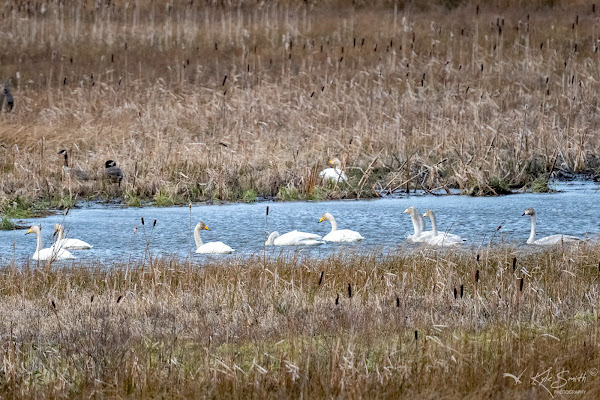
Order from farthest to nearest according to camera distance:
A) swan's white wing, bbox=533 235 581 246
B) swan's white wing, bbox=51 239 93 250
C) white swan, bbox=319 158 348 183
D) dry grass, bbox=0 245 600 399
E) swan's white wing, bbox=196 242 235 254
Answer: white swan, bbox=319 158 348 183 < swan's white wing, bbox=51 239 93 250 < swan's white wing, bbox=196 242 235 254 < swan's white wing, bbox=533 235 581 246 < dry grass, bbox=0 245 600 399

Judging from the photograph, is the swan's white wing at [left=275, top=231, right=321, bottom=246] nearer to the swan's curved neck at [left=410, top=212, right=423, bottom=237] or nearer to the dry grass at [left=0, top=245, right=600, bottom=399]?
the swan's curved neck at [left=410, top=212, right=423, bottom=237]

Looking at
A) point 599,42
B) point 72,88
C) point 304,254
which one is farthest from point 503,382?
point 599,42

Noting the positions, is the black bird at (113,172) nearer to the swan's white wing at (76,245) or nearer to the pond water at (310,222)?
the pond water at (310,222)

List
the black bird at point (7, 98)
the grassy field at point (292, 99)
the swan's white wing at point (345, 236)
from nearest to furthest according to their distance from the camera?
the swan's white wing at point (345, 236) → the grassy field at point (292, 99) → the black bird at point (7, 98)

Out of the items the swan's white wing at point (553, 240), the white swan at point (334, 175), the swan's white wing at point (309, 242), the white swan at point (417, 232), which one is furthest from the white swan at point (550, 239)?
the white swan at point (334, 175)

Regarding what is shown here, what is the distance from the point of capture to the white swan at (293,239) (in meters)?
12.3

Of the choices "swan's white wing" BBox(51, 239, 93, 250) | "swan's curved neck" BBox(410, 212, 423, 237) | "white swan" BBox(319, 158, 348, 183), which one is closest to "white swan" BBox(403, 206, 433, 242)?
"swan's curved neck" BBox(410, 212, 423, 237)

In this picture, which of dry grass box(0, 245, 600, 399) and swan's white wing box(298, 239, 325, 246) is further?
swan's white wing box(298, 239, 325, 246)

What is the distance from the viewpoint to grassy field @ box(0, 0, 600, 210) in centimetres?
1761

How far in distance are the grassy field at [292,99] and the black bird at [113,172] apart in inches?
8.6

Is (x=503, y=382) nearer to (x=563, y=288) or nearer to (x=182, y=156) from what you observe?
(x=563, y=288)

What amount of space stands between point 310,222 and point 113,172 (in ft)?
14.1

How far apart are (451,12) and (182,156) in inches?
750
